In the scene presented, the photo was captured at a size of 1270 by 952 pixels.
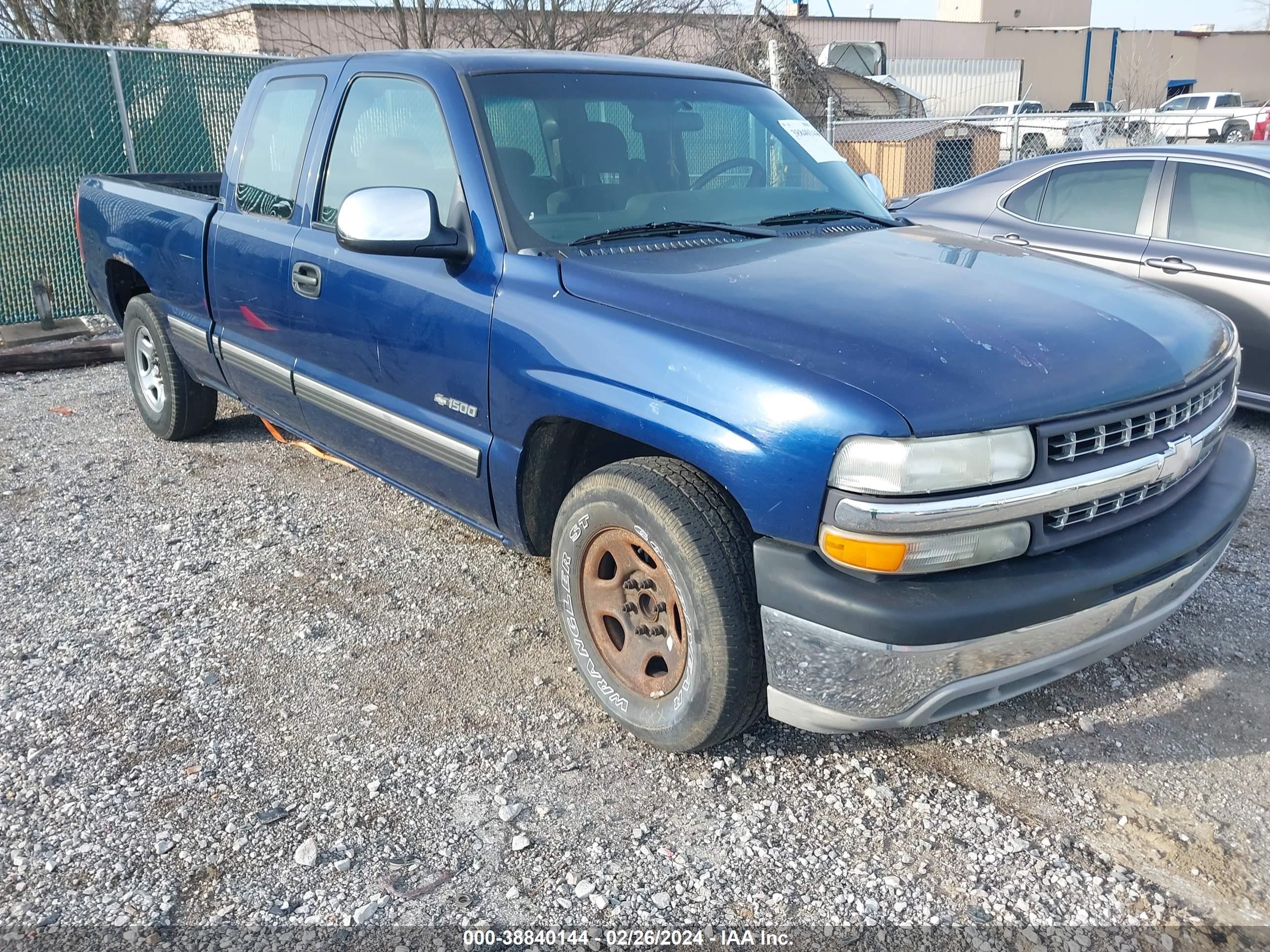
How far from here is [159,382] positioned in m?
5.44

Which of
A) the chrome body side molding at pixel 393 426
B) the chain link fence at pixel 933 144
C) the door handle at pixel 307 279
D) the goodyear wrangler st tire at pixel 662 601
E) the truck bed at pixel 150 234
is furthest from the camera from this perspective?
the chain link fence at pixel 933 144

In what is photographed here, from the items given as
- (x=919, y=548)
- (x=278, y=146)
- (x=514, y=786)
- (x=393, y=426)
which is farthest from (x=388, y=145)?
(x=919, y=548)

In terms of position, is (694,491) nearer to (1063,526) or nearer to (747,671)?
(747,671)

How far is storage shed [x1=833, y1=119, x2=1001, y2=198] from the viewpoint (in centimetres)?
1246

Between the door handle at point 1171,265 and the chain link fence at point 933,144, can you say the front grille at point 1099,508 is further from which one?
the chain link fence at point 933,144

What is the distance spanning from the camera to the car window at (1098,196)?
5.75 meters

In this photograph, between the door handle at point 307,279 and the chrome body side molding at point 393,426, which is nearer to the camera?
the chrome body side molding at point 393,426

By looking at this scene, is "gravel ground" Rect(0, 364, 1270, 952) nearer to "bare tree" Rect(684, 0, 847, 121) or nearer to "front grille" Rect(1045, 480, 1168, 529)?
"front grille" Rect(1045, 480, 1168, 529)

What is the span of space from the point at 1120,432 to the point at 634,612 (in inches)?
52.3

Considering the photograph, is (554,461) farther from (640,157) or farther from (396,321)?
(640,157)

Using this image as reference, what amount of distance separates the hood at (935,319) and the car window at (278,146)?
1686 millimetres

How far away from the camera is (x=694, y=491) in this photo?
2.44 m

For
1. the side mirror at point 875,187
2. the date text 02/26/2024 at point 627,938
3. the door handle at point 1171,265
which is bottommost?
the date text 02/26/2024 at point 627,938

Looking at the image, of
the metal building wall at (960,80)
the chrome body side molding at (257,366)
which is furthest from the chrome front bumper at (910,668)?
the metal building wall at (960,80)
